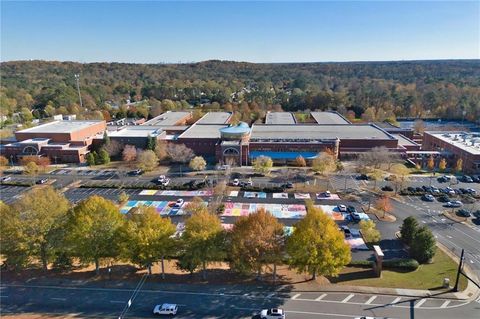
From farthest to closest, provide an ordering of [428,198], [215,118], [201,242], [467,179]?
[215,118]
[467,179]
[428,198]
[201,242]

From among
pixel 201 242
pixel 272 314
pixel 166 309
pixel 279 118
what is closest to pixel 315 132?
pixel 279 118

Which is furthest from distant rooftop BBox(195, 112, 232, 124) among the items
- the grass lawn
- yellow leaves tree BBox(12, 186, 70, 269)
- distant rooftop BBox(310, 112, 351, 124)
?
the grass lawn

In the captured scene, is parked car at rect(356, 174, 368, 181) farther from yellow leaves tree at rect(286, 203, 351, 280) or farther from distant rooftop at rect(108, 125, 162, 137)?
distant rooftop at rect(108, 125, 162, 137)

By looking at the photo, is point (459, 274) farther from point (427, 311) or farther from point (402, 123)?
point (402, 123)

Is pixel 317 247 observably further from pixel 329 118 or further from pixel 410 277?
pixel 329 118

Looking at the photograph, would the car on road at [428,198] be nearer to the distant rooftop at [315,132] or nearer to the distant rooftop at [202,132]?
the distant rooftop at [315,132]

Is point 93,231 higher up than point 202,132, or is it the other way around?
point 202,132

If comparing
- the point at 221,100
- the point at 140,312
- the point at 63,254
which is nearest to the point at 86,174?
the point at 63,254
